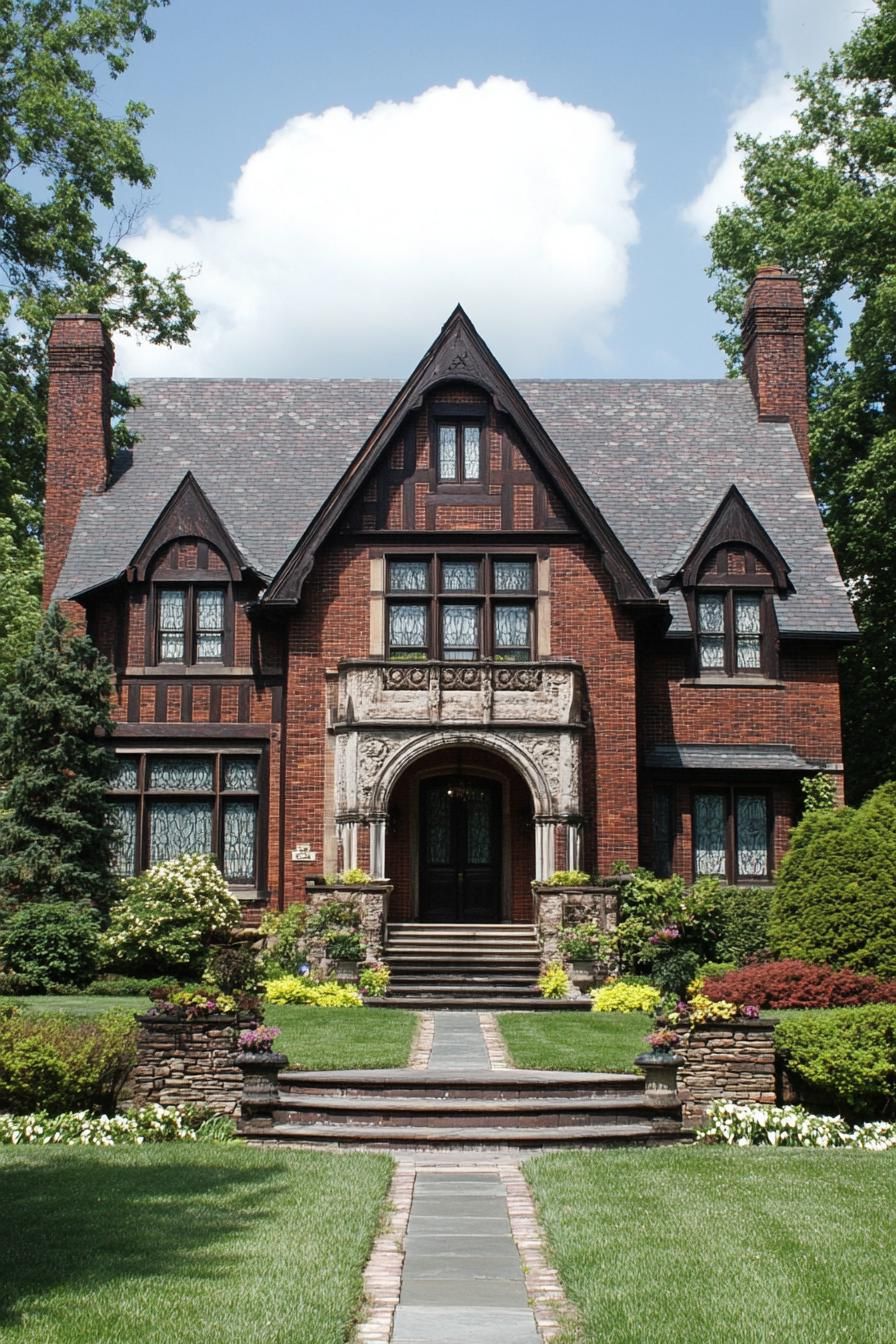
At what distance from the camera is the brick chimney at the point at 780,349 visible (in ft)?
105

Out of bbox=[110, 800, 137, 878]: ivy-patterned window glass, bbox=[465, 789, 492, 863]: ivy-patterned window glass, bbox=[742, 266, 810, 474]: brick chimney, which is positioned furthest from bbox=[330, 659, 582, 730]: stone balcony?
bbox=[742, 266, 810, 474]: brick chimney

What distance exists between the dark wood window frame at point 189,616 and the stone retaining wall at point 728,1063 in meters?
15.0

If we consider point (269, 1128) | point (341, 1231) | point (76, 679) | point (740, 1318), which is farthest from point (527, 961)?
point (740, 1318)

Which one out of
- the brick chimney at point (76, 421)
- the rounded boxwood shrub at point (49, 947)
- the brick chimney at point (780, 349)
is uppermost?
the brick chimney at point (780, 349)

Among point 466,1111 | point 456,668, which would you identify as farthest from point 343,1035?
point 456,668

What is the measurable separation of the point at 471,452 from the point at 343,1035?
12730 mm

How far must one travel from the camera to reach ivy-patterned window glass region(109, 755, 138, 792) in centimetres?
2720

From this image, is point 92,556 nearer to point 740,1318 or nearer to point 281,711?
point 281,711

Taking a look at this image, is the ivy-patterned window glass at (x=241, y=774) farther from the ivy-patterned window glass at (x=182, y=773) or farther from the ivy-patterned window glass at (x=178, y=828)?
the ivy-patterned window glass at (x=178, y=828)

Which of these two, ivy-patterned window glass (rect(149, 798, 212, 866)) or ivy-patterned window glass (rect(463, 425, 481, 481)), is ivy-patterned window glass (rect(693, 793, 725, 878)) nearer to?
ivy-patterned window glass (rect(463, 425, 481, 481))

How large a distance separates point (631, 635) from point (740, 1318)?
19686mm

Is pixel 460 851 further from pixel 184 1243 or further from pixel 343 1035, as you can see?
pixel 184 1243

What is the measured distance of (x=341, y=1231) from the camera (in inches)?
379

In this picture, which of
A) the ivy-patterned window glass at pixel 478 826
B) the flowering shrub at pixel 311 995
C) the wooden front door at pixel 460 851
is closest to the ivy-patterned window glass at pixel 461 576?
the wooden front door at pixel 460 851
